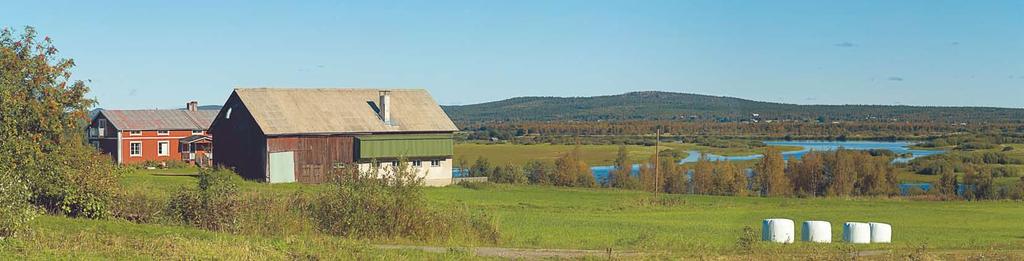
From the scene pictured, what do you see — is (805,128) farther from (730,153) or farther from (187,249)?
(187,249)

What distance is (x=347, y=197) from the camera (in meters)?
25.8

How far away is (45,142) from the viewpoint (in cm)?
→ 2834

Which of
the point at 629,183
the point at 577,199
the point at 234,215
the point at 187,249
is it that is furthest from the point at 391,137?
the point at 187,249

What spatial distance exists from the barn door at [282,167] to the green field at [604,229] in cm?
285

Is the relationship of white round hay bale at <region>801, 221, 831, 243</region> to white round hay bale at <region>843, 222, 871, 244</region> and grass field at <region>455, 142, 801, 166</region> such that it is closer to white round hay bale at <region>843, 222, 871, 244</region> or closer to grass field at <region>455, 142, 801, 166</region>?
white round hay bale at <region>843, 222, 871, 244</region>

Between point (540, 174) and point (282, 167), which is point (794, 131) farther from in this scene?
point (282, 167)

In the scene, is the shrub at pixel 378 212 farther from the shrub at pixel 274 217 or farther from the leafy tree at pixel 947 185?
the leafy tree at pixel 947 185

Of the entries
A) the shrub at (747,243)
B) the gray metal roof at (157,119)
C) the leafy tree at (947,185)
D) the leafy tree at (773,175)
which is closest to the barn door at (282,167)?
the gray metal roof at (157,119)

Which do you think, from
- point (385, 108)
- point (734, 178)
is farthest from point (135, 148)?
point (734, 178)

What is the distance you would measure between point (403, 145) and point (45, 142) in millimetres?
32608

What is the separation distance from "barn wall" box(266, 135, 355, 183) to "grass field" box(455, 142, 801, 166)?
150 ft

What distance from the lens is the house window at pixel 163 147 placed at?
253ft

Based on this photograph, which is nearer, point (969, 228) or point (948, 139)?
point (969, 228)

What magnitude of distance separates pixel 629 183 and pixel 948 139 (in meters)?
88.9
